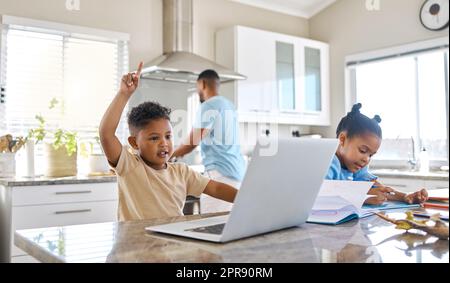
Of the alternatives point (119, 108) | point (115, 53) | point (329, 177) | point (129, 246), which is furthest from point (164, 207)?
point (115, 53)

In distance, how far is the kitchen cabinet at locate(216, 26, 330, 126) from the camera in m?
3.93

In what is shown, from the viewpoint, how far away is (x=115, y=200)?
2838 mm

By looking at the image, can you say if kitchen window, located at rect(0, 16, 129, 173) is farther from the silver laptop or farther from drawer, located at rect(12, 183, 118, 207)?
the silver laptop

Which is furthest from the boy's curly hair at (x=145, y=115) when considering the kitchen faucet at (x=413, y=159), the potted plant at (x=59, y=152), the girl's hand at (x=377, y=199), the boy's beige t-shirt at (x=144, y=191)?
the kitchen faucet at (x=413, y=159)

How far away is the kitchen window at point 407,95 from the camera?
3795 millimetres

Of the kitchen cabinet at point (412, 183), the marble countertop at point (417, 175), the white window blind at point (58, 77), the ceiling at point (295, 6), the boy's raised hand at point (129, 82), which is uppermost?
the ceiling at point (295, 6)

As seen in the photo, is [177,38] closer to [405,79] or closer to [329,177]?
[405,79]

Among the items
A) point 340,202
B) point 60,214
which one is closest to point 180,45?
point 60,214

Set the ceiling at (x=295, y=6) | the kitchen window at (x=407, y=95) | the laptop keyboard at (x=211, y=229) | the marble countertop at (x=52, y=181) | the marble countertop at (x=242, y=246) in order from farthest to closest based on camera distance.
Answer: the ceiling at (x=295, y=6) → the kitchen window at (x=407, y=95) → the marble countertop at (x=52, y=181) → the laptop keyboard at (x=211, y=229) → the marble countertop at (x=242, y=246)

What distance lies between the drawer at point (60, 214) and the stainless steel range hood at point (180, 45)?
1159mm

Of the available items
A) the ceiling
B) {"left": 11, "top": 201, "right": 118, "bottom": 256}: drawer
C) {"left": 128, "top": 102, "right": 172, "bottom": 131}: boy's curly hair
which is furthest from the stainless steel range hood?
{"left": 128, "top": 102, "right": 172, "bottom": 131}: boy's curly hair

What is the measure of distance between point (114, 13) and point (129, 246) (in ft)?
10.2

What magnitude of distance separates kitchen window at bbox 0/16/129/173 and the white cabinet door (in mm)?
995

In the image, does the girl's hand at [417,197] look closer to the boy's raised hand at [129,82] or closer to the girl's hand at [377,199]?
the girl's hand at [377,199]
